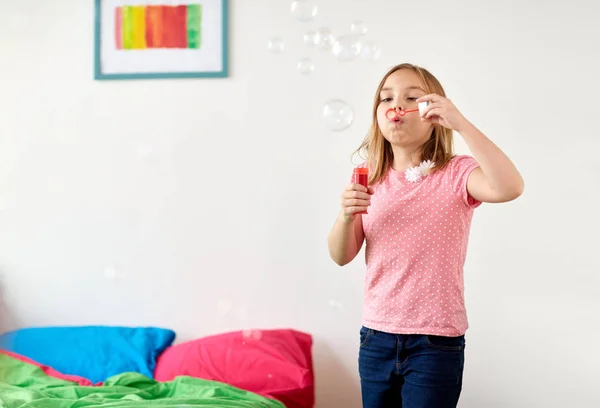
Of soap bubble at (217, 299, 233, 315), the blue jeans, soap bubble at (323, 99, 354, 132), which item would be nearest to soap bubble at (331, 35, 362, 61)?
soap bubble at (323, 99, 354, 132)

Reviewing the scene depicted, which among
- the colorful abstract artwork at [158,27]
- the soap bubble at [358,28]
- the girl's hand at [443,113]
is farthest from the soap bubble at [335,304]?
the girl's hand at [443,113]

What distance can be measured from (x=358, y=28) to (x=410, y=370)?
4.16ft

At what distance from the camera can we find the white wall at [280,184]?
240 centimetres

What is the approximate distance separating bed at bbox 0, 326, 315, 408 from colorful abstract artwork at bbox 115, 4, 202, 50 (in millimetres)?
1042

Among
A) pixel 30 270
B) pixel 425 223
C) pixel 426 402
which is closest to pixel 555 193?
pixel 425 223

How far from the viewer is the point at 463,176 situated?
1.44 meters

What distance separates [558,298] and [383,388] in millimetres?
1193

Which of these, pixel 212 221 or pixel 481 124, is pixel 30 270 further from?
pixel 481 124

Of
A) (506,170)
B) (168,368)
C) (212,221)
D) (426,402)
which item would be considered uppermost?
(506,170)

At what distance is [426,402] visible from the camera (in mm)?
1365

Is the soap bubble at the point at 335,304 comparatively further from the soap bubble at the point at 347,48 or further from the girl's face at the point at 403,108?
the girl's face at the point at 403,108

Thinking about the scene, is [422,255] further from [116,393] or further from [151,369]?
[151,369]

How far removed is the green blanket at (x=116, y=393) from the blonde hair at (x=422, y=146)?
0.74m

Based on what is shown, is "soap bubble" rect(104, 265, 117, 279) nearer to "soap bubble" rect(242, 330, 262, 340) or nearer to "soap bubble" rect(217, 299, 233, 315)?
"soap bubble" rect(217, 299, 233, 315)
